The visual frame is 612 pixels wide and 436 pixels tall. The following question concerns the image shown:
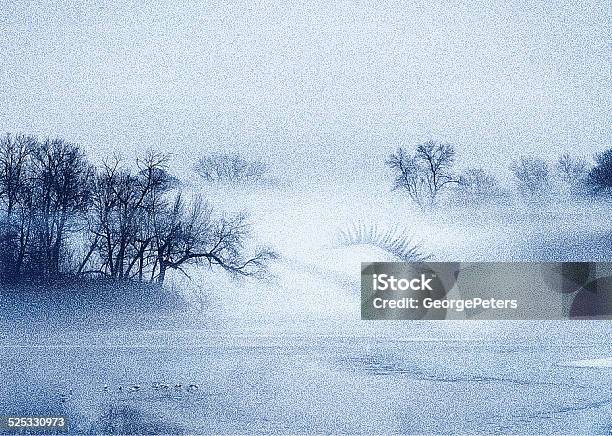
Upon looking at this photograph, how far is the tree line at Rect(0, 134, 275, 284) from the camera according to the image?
2887 mm

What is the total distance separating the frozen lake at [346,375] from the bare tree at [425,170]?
435 mm

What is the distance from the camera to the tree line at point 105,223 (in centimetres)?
289

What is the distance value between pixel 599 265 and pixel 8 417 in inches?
80.3

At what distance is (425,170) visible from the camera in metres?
2.88

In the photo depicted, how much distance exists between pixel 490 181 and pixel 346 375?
0.80 m

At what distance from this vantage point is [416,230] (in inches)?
114

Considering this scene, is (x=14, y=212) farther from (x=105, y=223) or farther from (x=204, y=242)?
(x=204, y=242)

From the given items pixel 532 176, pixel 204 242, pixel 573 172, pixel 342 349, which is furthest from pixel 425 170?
pixel 204 242

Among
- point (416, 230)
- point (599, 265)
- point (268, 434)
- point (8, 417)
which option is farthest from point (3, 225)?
point (599, 265)

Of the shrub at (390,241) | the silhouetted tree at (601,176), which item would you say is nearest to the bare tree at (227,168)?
the shrub at (390,241)

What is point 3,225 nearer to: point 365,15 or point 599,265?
point 365,15

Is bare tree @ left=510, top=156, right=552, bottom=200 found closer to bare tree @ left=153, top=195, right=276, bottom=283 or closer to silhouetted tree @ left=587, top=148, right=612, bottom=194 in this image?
silhouetted tree @ left=587, top=148, right=612, bottom=194

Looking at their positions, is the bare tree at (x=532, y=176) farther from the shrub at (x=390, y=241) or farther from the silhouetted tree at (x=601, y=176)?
the shrub at (x=390, y=241)

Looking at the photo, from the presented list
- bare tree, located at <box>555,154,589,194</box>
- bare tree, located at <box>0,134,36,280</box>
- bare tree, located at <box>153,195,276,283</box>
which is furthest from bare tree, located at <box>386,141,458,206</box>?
bare tree, located at <box>0,134,36,280</box>
